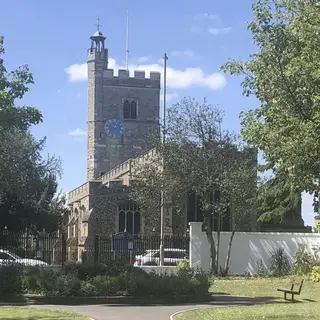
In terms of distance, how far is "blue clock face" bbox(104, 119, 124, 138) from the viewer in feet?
294

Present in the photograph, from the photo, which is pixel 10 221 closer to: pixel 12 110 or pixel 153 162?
pixel 153 162

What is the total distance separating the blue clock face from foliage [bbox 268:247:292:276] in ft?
197

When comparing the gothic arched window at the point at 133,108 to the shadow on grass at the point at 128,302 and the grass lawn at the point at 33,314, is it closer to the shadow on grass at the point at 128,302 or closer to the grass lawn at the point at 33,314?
the shadow on grass at the point at 128,302

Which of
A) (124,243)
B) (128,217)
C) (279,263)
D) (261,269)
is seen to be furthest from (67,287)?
(128,217)

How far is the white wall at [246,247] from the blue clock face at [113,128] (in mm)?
58584

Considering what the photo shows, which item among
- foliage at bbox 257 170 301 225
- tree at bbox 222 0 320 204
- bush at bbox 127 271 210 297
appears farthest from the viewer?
foliage at bbox 257 170 301 225

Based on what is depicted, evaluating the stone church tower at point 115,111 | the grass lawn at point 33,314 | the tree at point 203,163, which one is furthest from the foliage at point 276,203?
the stone church tower at point 115,111

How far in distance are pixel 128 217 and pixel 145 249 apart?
70.9 feet

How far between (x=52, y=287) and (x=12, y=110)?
548cm

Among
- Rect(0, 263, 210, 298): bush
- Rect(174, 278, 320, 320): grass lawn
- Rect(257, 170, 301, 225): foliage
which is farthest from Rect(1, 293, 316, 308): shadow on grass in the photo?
Rect(257, 170, 301, 225): foliage

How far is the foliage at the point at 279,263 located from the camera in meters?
30.3

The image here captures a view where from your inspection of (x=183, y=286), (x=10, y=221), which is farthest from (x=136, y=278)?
(x=10, y=221)

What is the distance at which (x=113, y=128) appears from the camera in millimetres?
89625

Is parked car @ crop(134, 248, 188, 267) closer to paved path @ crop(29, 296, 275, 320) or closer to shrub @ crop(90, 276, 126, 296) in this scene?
shrub @ crop(90, 276, 126, 296)
